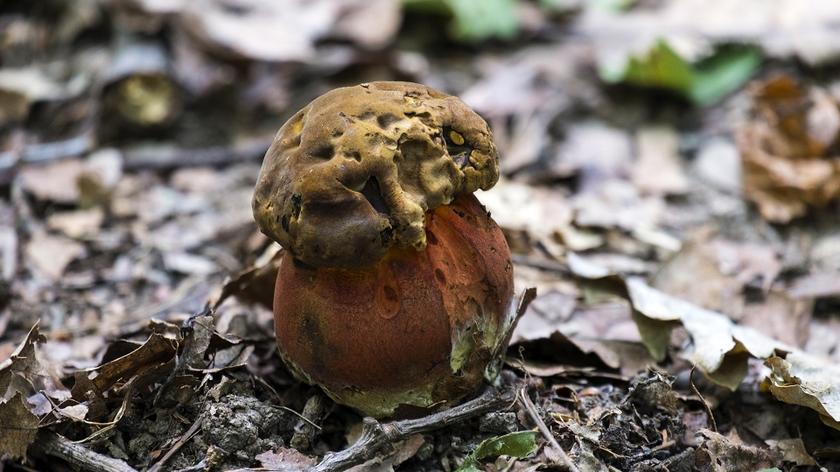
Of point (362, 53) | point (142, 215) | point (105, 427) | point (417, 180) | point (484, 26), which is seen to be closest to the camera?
point (417, 180)

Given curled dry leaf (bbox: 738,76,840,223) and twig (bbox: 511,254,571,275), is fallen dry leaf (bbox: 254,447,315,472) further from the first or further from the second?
curled dry leaf (bbox: 738,76,840,223)

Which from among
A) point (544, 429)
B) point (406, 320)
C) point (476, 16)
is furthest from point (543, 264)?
point (476, 16)

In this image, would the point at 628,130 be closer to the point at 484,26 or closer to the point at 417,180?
the point at 484,26

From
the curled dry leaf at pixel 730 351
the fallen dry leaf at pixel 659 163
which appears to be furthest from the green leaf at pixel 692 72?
the curled dry leaf at pixel 730 351

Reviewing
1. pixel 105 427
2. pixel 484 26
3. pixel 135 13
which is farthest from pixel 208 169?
pixel 105 427

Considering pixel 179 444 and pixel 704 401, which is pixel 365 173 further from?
pixel 704 401

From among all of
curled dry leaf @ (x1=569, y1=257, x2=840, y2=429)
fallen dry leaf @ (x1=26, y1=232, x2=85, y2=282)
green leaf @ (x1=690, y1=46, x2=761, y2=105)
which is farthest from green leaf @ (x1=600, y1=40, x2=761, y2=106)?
fallen dry leaf @ (x1=26, y1=232, x2=85, y2=282)
